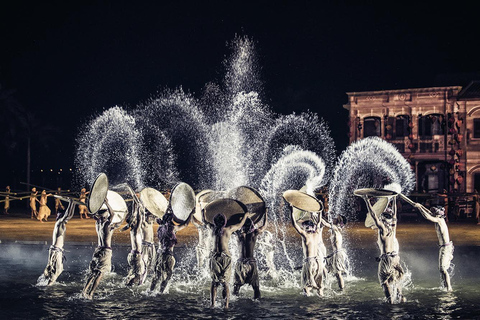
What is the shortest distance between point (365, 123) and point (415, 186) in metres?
5.38

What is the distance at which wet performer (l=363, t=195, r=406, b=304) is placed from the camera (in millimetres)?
10445

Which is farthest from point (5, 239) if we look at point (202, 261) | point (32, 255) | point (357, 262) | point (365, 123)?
point (365, 123)

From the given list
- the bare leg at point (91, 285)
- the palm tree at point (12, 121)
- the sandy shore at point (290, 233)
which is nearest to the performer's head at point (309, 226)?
the bare leg at point (91, 285)

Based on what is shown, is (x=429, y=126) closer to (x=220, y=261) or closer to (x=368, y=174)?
(x=368, y=174)

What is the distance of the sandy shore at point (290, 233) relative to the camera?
20469 mm

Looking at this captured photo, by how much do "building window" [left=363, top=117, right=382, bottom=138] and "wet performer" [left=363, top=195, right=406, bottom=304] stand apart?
1111 inches

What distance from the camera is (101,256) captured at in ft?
35.6

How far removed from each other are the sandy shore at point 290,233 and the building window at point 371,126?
9099 mm

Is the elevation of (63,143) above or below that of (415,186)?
above

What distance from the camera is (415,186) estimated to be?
36406mm

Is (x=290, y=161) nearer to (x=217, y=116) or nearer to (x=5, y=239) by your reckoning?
(x=217, y=116)

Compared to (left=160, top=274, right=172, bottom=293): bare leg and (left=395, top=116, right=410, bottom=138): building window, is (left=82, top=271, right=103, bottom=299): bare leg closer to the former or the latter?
(left=160, top=274, right=172, bottom=293): bare leg

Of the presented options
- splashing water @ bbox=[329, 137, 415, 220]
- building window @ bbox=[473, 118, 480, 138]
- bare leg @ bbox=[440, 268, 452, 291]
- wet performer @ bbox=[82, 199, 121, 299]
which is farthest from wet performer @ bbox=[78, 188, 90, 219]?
building window @ bbox=[473, 118, 480, 138]

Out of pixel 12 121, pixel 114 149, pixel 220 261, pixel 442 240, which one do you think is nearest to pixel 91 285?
pixel 220 261
